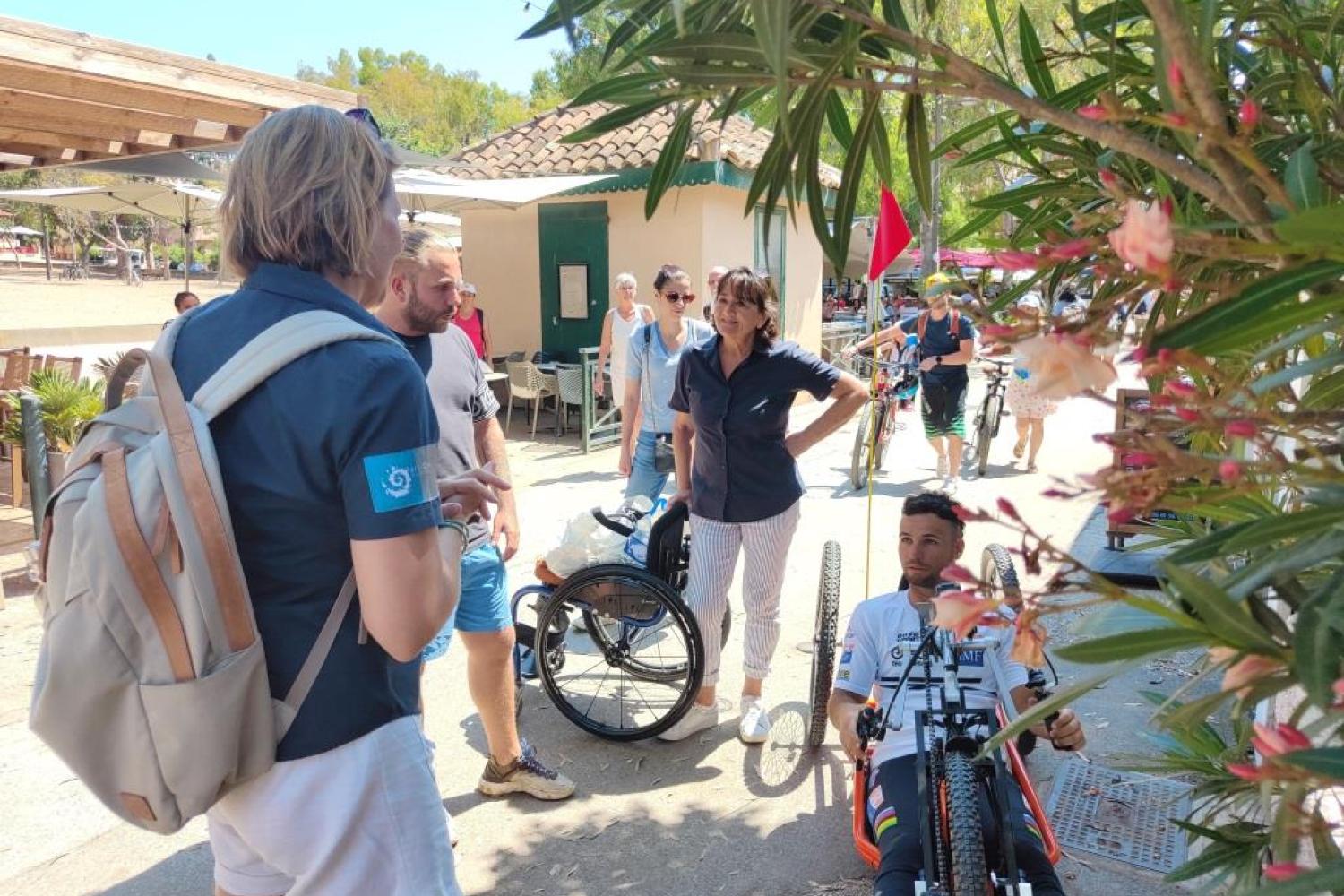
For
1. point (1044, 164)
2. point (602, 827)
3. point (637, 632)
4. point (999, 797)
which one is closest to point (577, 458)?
point (637, 632)

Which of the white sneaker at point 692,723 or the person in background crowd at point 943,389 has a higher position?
the person in background crowd at point 943,389

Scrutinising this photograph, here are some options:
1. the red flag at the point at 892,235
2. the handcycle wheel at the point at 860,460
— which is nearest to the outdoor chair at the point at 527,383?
the handcycle wheel at the point at 860,460

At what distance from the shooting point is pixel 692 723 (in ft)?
12.9

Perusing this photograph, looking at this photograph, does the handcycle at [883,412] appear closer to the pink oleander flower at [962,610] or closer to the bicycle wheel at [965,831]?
the bicycle wheel at [965,831]

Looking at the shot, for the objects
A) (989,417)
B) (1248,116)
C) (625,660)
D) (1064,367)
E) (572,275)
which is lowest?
(625,660)

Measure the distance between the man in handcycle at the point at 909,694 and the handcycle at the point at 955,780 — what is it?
3 cm

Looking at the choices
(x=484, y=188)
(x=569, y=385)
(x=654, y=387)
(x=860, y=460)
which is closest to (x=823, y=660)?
(x=654, y=387)

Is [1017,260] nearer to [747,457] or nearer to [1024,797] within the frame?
[1024,797]

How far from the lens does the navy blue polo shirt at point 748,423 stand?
12.3 feet

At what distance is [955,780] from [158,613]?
70.7 inches

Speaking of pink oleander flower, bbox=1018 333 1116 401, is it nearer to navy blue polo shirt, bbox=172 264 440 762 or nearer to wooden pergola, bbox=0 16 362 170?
navy blue polo shirt, bbox=172 264 440 762

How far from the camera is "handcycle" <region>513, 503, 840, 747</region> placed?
3.78 m

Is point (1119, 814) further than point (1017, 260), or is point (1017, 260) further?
point (1119, 814)

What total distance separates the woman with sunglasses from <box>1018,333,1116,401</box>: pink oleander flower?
4643mm
